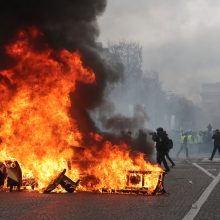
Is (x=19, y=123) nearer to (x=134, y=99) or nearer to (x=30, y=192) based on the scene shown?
(x=30, y=192)

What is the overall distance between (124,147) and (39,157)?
7.58 ft

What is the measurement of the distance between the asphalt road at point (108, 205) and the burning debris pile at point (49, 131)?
0.73 m

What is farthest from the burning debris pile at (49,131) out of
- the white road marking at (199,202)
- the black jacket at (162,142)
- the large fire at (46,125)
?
the black jacket at (162,142)

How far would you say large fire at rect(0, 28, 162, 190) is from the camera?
15430 mm

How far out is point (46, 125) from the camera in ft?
53.0

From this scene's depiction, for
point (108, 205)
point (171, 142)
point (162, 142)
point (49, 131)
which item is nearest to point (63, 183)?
point (49, 131)

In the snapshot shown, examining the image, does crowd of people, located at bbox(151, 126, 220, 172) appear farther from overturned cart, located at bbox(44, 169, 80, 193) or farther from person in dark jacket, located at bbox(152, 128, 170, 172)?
overturned cart, located at bbox(44, 169, 80, 193)

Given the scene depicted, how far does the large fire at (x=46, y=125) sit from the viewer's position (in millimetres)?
15430

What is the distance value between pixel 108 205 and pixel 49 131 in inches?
170

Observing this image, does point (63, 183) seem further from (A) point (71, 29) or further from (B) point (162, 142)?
(B) point (162, 142)

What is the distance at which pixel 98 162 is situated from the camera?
15.3 metres

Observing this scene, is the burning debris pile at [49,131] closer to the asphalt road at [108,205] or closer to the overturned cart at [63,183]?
the overturned cart at [63,183]

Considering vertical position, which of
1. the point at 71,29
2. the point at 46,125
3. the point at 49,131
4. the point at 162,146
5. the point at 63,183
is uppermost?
the point at 71,29

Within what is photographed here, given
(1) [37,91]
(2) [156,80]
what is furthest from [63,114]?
(2) [156,80]
